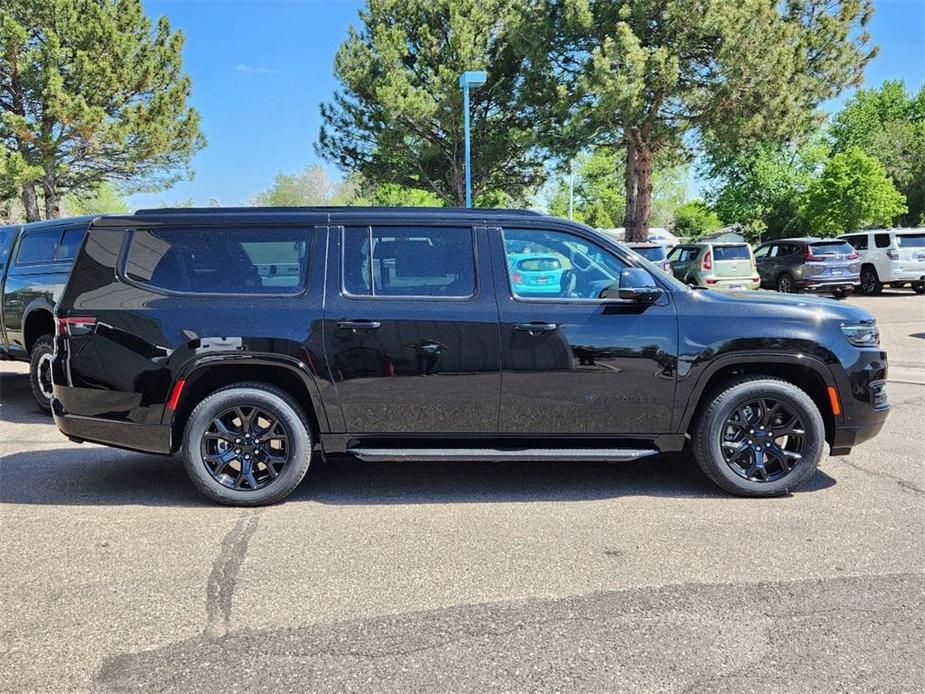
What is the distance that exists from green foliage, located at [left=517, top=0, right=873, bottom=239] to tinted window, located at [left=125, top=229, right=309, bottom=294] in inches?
771

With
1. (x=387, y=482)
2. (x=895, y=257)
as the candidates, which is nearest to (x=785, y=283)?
(x=895, y=257)

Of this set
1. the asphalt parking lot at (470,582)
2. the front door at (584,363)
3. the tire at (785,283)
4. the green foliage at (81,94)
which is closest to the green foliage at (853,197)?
the tire at (785,283)

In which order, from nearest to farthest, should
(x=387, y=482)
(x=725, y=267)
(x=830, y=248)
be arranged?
(x=387, y=482), (x=725, y=267), (x=830, y=248)

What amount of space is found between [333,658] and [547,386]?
213cm

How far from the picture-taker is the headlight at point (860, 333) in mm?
4469

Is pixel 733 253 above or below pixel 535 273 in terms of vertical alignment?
above

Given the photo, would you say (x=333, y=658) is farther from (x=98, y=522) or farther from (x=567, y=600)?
(x=98, y=522)

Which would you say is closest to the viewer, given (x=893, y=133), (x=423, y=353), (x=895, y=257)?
(x=423, y=353)

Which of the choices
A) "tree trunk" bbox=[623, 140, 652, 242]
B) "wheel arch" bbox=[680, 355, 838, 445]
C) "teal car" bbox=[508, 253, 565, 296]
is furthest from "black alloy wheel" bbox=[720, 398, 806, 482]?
"tree trunk" bbox=[623, 140, 652, 242]

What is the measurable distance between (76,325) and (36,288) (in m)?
3.70

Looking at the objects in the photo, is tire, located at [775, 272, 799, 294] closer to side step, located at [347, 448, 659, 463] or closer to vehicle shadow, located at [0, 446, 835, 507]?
vehicle shadow, located at [0, 446, 835, 507]

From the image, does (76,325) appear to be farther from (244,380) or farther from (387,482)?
(387,482)

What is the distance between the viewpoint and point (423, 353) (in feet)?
14.3

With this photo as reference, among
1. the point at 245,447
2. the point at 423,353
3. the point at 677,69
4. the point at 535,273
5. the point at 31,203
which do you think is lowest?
the point at 245,447
